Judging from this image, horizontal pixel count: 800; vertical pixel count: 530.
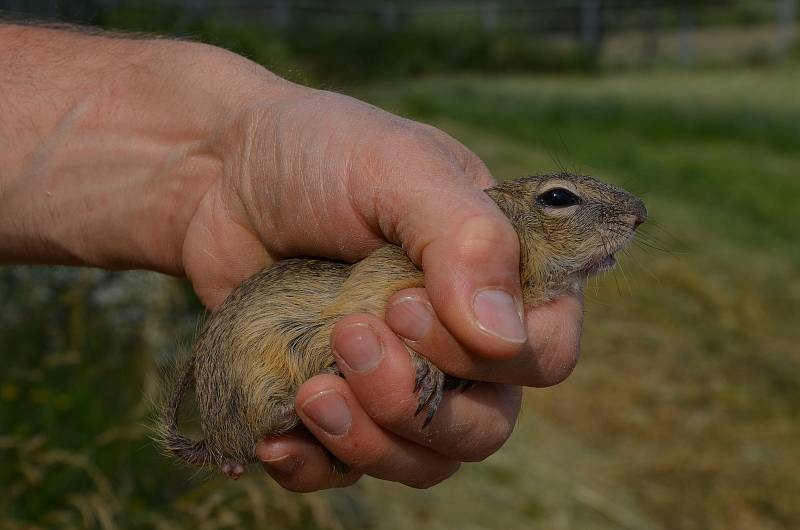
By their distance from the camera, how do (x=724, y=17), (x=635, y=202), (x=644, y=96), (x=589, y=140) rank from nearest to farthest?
(x=635, y=202) < (x=589, y=140) < (x=644, y=96) < (x=724, y=17)

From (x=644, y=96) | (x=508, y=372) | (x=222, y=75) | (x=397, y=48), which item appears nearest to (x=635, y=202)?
(x=508, y=372)

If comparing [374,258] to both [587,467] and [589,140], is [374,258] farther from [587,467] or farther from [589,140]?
[589,140]

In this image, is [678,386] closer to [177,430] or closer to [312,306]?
[177,430]

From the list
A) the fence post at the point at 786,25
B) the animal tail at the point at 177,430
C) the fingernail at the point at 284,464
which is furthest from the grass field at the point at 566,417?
the fence post at the point at 786,25

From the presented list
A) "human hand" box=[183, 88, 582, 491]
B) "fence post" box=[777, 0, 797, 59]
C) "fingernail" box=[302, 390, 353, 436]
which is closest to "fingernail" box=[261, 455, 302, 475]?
"human hand" box=[183, 88, 582, 491]

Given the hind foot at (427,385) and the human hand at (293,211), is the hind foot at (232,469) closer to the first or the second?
the human hand at (293,211)
